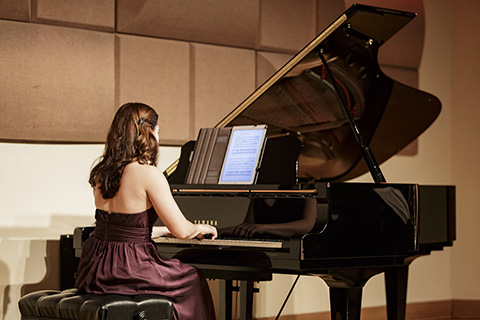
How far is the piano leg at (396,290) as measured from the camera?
148 inches

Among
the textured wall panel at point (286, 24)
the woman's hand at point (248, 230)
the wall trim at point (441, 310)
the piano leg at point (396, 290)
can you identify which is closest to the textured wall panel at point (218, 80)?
the textured wall panel at point (286, 24)

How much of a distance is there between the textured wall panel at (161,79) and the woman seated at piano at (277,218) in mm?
1340

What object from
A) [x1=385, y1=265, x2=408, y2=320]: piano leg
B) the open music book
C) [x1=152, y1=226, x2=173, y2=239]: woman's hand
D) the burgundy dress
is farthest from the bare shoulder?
[x1=385, y1=265, x2=408, y2=320]: piano leg

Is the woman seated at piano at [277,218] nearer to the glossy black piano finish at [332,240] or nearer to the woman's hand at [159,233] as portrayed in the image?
the glossy black piano finish at [332,240]

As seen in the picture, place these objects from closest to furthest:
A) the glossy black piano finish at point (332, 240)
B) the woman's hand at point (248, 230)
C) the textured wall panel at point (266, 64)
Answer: the glossy black piano finish at point (332, 240), the woman's hand at point (248, 230), the textured wall panel at point (266, 64)

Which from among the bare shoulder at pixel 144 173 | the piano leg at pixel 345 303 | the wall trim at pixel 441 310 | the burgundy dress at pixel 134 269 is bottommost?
the wall trim at pixel 441 310

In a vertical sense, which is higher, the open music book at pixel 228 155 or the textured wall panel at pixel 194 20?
the textured wall panel at pixel 194 20

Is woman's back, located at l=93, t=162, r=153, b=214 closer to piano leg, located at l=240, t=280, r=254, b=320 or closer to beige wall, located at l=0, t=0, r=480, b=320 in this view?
piano leg, located at l=240, t=280, r=254, b=320

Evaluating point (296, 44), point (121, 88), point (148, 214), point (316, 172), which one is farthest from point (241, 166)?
point (296, 44)

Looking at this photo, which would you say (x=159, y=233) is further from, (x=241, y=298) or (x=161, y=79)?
(x=161, y=79)

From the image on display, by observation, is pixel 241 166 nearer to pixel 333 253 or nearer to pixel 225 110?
pixel 333 253

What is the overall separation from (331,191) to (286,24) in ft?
7.46

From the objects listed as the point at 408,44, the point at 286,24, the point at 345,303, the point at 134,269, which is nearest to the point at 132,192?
the point at 134,269

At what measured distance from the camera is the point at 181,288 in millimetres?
2855
